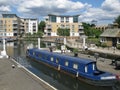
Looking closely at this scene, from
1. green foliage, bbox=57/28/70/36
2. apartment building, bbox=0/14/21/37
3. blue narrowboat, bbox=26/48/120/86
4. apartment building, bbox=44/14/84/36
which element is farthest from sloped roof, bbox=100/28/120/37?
apartment building, bbox=0/14/21/37

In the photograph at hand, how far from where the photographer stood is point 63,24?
Answer: 189875 mm

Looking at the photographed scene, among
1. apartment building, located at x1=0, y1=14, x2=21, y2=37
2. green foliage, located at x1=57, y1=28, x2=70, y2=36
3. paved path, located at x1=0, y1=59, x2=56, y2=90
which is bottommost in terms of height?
paved path, located at x1=0, y1=59, x2=56, y2=90

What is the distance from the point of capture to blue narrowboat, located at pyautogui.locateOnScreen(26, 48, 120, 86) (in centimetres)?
2970

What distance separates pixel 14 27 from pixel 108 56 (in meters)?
134

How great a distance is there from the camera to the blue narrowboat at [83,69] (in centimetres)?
2970

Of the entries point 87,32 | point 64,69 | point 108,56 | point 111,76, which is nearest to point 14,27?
point 87,32

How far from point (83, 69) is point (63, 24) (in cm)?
15679

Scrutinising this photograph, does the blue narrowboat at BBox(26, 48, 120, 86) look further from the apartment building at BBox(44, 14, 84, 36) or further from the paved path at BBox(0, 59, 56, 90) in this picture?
the apartment building at BBox(44, 14, 84, 36)

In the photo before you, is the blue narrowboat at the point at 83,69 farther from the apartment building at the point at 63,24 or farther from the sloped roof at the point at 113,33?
the apartment building at the point at 63,24

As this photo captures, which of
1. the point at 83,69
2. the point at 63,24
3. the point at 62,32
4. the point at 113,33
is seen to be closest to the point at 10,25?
the point at 63,24

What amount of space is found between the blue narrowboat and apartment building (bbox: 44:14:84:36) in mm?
133558

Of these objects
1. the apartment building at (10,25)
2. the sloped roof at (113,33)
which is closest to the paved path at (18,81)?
the sloped roof at (113,33)

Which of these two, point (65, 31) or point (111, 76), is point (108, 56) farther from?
point (65, 31)

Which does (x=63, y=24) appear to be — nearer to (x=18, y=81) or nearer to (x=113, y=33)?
(x=113, y=33)
